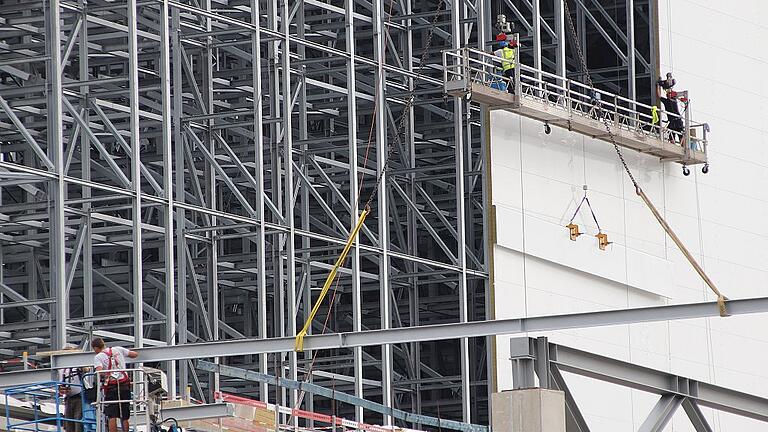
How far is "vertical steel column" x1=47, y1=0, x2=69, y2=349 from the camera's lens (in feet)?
133

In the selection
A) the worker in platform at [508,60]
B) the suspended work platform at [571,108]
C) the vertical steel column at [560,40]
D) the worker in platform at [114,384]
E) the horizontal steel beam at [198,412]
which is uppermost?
the vertical steel column at [560,40]

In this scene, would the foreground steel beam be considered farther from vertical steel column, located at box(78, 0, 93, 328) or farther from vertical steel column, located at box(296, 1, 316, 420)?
vertical steel column, located at box(296, 1, 316, 420)

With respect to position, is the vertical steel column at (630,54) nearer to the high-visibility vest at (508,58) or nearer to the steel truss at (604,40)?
the steel truss at (604,40)

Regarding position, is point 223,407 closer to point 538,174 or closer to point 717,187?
point 538,174

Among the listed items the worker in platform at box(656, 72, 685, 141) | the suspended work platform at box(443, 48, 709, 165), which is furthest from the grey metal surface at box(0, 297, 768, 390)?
the worker in platform at box(656, 72, 685, 141)

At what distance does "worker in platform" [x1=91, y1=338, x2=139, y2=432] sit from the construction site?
33.1 ft

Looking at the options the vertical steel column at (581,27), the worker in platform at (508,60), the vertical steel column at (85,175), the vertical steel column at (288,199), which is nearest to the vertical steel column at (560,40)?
the worker in platform at (508,60)

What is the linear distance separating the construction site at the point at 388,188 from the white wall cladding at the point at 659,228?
8 cm

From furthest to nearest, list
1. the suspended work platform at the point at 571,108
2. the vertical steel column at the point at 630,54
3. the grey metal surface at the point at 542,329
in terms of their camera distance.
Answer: the vertical steel column at the point at 630,54, the suspended work platform at the point at 571,108, the grey metal surface at the point at 542,329

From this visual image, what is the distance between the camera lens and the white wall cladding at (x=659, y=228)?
180ft

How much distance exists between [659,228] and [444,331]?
28878 mm

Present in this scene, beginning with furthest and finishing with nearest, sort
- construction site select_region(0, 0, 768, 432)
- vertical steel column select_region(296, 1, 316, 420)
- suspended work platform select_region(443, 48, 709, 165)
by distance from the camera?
vertical steel column select_region(296, 1, 316, 420) < suspended work platform select_region(443, 48, 709, 165) < construction site select_region(0, 0, 768, 432)

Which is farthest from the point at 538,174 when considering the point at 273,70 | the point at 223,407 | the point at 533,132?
the point at 223,407

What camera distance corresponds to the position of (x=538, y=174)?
55.1m
